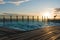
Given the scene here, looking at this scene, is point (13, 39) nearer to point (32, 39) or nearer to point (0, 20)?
point (32, 39)

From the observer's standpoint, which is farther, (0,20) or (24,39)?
(0,20)

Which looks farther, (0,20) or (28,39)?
(0,20)

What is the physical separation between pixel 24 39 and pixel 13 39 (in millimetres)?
1507

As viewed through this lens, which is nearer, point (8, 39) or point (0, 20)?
point (8, 39)

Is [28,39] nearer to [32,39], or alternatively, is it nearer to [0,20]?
[32,39]

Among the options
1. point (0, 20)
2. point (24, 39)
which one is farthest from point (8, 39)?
point (0, 20)

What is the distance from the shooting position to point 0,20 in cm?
11144

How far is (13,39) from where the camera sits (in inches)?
894

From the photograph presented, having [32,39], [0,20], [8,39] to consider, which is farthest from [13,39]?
[0,20]

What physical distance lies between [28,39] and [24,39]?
544 millimetres

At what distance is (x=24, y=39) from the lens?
23250 mm

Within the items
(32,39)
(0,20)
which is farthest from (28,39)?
(0,20)

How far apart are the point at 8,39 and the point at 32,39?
3201mm

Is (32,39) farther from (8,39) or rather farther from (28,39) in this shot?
(8,39)
